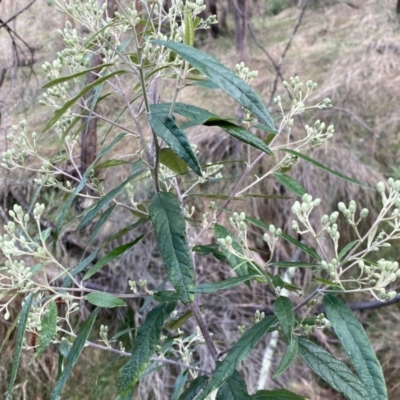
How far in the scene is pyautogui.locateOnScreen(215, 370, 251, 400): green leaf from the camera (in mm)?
536

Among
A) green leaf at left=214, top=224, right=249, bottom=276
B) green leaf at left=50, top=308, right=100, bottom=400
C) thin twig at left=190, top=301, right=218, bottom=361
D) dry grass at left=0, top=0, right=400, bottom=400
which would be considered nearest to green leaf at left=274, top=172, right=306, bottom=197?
green leaf at left=214, top=224, right=249, bottom=276

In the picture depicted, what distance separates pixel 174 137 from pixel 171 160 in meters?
0.08

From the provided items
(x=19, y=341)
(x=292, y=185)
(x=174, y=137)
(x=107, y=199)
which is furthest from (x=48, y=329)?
(x=292, y=185)

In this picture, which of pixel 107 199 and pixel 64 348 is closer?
pixel 107 199

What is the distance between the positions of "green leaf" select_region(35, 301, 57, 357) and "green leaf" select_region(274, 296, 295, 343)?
0.26 metres

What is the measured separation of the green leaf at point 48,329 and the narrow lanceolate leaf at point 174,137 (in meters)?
0.25

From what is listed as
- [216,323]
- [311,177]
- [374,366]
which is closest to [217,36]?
[311,177]

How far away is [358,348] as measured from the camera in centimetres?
42

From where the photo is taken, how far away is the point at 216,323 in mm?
1539

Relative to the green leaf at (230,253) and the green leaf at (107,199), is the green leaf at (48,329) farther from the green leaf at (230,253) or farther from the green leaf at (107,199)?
the green leaf at (230,253)

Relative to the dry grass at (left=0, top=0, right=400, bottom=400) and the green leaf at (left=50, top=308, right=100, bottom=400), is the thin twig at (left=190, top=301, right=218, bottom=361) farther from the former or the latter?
the dry grass at (left=0, top=0, right=400, bottom=400)

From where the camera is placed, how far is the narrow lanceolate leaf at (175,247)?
0.42 m

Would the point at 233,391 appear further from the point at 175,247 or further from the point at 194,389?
the point at 175,247

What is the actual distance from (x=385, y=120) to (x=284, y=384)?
1270 mm
